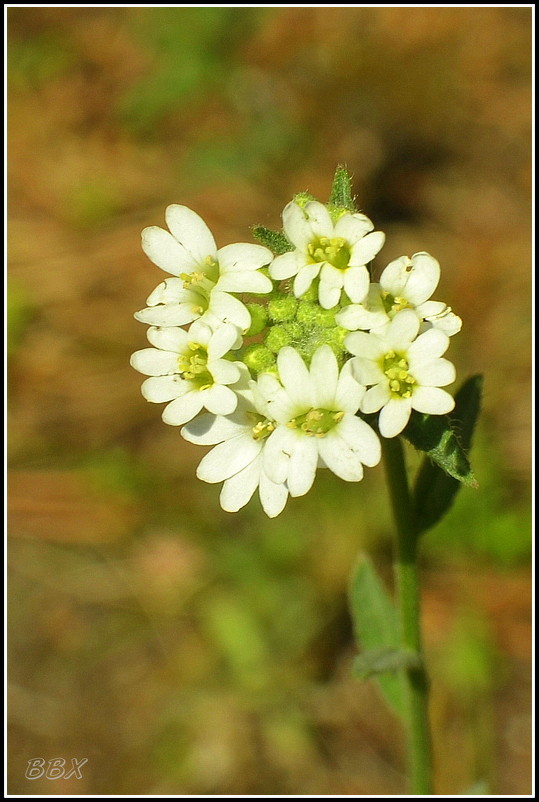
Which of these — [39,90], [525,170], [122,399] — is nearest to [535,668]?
[122,399]

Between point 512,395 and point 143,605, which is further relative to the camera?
point 512,395

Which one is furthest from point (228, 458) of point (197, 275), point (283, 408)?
point (197, 275)

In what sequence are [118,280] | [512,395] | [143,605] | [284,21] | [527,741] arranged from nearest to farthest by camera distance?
[527,741] → [143,605] → [512,395] → [118,280] → [284,21]

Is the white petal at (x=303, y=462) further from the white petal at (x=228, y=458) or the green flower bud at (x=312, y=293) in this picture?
the green flower bud at (x=312, y=293)

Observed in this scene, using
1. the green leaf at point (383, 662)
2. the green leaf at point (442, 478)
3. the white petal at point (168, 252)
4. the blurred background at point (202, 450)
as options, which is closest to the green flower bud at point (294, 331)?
the white petal at point (168, 252)

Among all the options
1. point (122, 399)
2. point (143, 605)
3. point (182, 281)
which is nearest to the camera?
point (182, 281)

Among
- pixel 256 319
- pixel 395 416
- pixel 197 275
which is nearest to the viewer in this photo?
pixel 395 416

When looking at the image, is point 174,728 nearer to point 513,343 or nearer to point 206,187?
point 513,343

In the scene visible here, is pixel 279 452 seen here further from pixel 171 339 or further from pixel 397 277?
pixel 397 277
